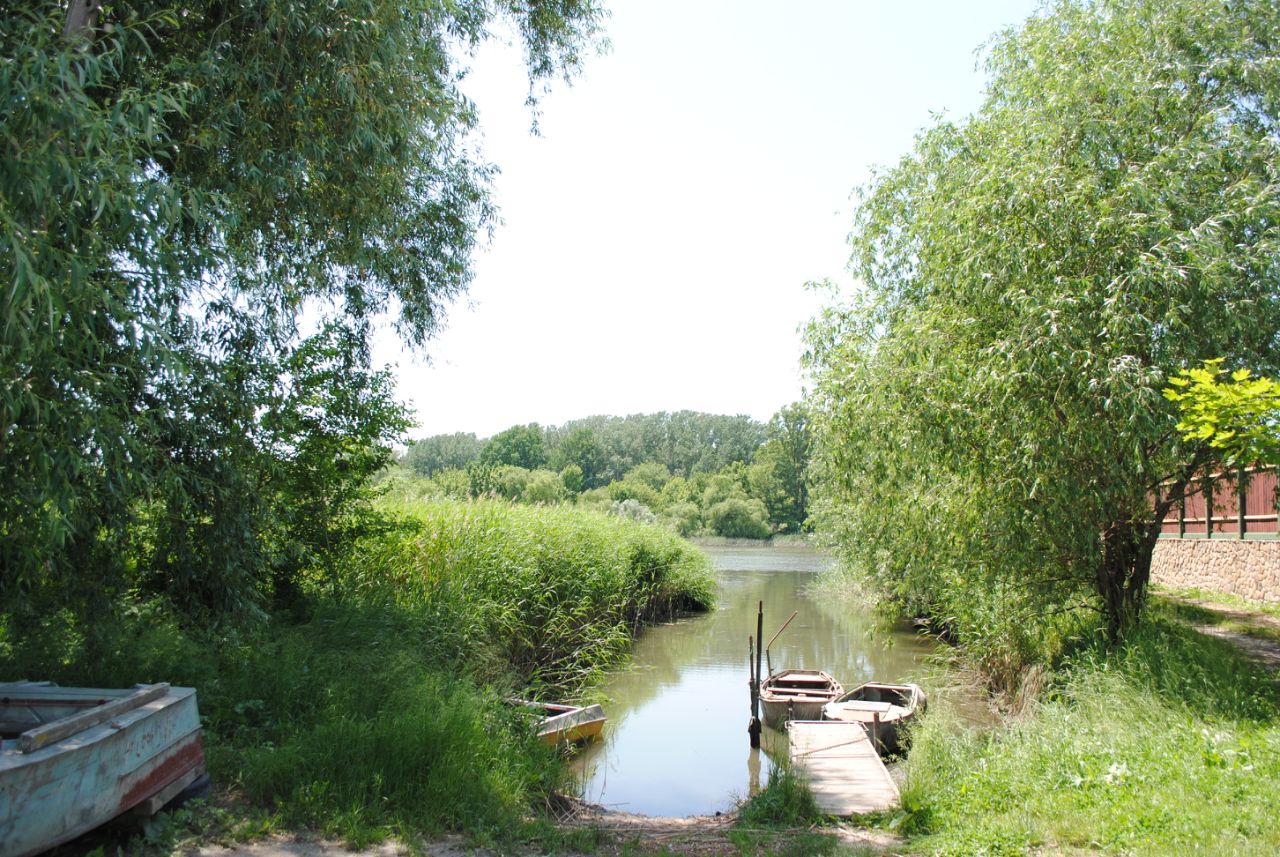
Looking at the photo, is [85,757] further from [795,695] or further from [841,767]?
[795,695]

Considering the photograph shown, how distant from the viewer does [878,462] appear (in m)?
10.6

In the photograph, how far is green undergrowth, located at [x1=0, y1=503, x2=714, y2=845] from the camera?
602 cm

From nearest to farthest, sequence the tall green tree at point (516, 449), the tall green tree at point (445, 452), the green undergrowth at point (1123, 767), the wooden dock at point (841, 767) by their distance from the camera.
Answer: the green undergrowth at point (1123, 767)
the wooden dock at point (841, 767)
the tall green tree at point (516, 449)
the tall green tree at point (445, 452)

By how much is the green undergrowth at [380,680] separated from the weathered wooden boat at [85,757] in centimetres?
89

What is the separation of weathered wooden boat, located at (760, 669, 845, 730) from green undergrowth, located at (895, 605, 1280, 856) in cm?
286

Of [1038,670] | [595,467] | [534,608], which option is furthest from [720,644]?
[595,467]

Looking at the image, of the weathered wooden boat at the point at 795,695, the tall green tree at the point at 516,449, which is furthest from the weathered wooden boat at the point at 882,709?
the tall green tree at the point at 516,449

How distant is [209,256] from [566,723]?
6971 mm

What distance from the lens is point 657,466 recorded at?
11100cm

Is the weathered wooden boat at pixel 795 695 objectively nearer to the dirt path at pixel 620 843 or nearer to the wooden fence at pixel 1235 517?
the dirt path at pixel 620 843

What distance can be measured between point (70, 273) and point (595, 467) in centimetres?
11232

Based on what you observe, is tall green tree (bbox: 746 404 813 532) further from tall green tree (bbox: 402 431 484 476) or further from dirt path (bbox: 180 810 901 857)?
dirt path (bbox: 180 810 901 857)

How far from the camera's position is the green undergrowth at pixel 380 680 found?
6016 millimetres

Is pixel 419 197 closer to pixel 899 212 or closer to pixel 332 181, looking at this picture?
pixel 332 181
